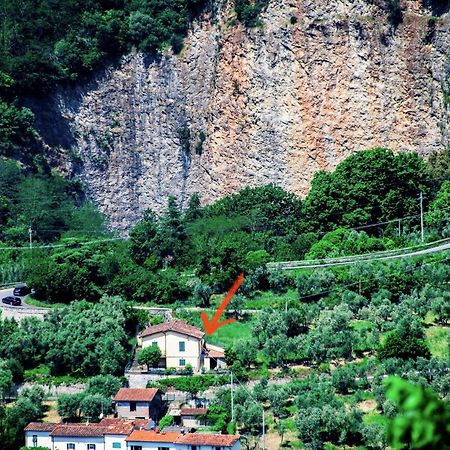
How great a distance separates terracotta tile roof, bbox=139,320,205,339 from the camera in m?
46.7

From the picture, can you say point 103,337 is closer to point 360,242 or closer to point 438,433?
point 360,242

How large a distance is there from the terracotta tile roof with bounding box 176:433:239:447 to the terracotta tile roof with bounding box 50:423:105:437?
3144 mm

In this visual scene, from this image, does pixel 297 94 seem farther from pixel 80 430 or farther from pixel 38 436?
pixel 38 436

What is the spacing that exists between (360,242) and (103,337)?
1639cm

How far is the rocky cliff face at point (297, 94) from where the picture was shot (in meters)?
68.6

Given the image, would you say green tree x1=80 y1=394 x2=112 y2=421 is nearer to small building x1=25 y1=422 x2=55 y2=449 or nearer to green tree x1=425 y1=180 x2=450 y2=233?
small building x1=25 y1=422 x2=55 y2=449

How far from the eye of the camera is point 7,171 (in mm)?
69812

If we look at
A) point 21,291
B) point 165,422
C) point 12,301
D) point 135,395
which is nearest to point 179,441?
point 165,422

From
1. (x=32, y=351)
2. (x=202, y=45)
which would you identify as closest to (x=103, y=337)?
(x=32, y=351)

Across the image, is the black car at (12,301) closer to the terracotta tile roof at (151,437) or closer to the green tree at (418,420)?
the terracotta tile roof at (151,437)

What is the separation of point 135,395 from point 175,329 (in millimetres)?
4618

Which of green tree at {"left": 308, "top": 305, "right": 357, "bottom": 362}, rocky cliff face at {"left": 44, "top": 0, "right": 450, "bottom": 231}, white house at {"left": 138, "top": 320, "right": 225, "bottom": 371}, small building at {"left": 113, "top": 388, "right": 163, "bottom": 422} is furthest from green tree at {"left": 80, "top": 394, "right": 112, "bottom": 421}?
rocky cliff face at {"left": 44, "top": 0, "right": 450, "bottom": 231}

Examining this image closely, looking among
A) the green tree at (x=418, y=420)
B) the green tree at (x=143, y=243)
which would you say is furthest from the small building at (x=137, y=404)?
the green tree at (x=418, y=420)

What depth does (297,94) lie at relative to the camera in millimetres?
69812
